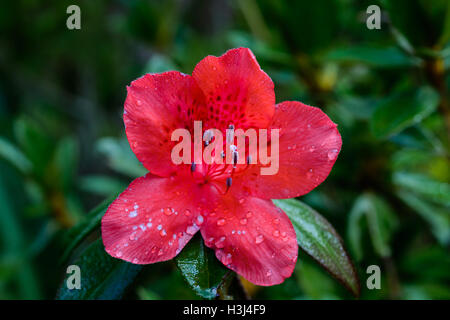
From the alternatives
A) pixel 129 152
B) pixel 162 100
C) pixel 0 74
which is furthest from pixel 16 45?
pixel 162 100

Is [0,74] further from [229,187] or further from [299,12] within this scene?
[229,187]

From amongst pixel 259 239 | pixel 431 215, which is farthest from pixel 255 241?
pixel 431 215

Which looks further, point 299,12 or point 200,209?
point 299,12

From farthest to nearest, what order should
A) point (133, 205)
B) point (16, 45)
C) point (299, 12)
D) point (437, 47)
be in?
1. point (16, 45)
2. point (299, 12)
3. point (437, 47)
4. point (133, 205)

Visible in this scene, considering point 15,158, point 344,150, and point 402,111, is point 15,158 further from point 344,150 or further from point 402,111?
point 402,111

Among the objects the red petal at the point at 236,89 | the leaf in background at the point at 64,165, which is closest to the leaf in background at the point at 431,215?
the red petal at the point at 236,89

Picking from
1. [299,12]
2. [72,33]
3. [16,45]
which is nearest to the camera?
[299,12]

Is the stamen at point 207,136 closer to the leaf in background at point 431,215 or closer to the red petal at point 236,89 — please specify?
the red petal at point 236,89
